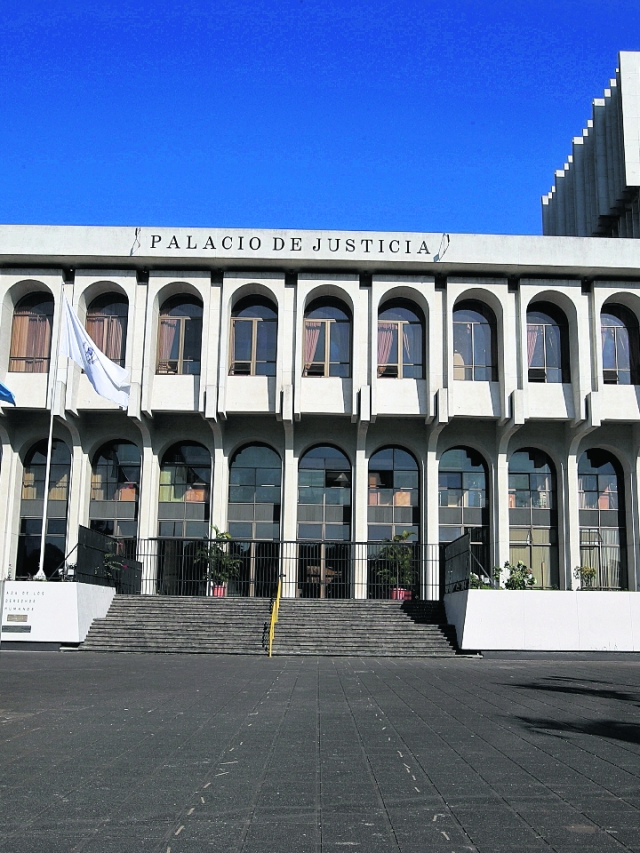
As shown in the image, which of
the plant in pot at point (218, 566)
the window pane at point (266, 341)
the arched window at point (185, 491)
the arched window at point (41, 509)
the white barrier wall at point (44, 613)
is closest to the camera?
the white barrier wall at point (44, 613)

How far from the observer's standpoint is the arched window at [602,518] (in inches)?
1214

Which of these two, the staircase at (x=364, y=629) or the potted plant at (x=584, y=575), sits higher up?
the potted plant at (x=584, y=575)

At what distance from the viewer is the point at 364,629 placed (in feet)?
76.4

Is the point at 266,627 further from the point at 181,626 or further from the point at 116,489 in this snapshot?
the point at 116,489

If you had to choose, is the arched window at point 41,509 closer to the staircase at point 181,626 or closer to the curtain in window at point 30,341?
the curtain in window at point 30,341

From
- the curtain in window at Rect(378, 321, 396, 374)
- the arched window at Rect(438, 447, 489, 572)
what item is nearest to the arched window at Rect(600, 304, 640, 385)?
the arched window at Rect(438, 447, 489, 572)


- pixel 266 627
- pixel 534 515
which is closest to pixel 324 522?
pixel 534 515

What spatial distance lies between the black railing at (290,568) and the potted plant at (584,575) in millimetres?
4779

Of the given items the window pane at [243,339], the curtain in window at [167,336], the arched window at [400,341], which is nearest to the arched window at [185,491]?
the curtain in window at [167,336]

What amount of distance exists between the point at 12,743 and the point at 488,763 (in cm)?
425

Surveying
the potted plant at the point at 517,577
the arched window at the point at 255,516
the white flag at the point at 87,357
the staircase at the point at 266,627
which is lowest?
the staircase at the point at 266,627

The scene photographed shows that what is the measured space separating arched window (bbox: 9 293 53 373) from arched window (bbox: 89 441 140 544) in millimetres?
3863

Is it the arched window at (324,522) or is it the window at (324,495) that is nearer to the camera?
the arched window at (324,522)

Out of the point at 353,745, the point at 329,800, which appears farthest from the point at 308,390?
the point at 329,800
